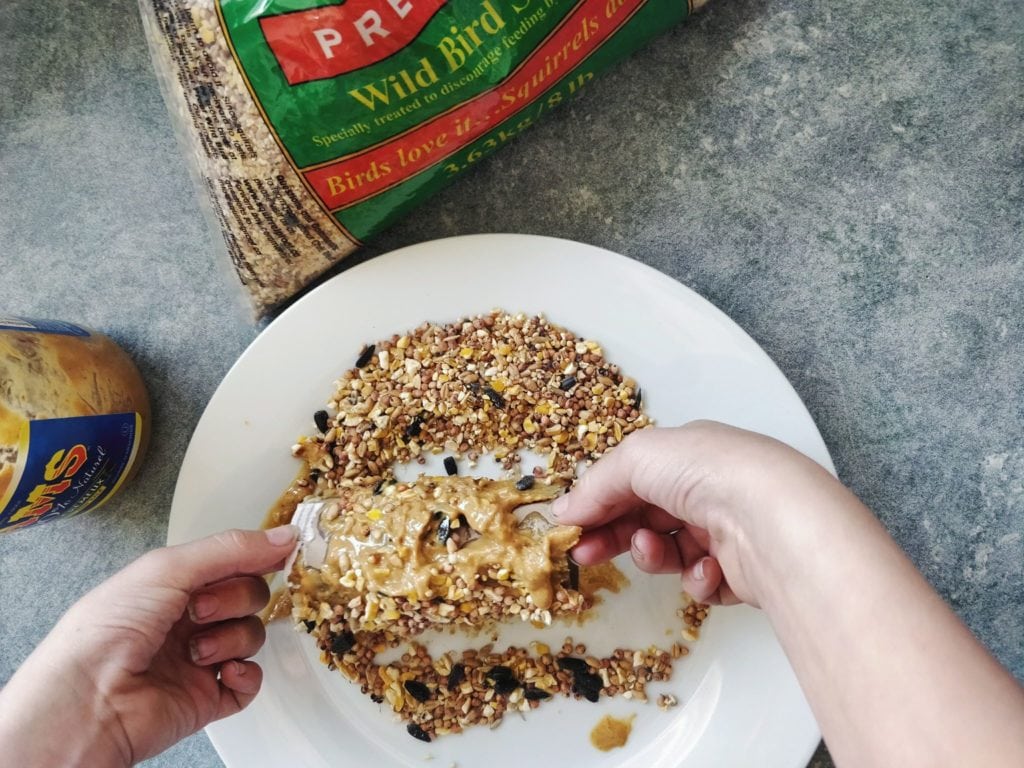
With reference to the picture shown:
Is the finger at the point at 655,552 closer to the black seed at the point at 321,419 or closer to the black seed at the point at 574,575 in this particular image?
the black seed at the point at 574,575

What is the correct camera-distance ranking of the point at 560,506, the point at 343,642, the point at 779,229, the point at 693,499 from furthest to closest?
the point at 779,229 < the point at 343,642 < the point at 560,506 < the point at 693,499

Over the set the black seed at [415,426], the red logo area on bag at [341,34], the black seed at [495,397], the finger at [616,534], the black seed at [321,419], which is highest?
the red logo area on bag at [341,34]

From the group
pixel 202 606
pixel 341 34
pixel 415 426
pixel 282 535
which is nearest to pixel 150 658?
pixel 202 606

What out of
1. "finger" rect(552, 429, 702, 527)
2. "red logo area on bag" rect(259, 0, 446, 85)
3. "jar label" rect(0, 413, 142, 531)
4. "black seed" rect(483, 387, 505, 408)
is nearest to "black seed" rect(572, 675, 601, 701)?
"finger" rect(552, 429, 702, 527)

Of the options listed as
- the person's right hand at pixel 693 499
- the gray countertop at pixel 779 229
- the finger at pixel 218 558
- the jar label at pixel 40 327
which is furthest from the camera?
the gray countertop at pixel 779 229

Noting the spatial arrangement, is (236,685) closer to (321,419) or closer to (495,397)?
(321,419)

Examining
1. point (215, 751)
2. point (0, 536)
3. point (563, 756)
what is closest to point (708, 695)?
point (563, 756)

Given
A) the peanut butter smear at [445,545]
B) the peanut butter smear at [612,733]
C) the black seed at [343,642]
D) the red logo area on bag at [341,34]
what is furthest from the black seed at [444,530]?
the red logo area on bag at [341,34]
